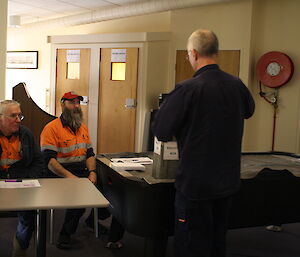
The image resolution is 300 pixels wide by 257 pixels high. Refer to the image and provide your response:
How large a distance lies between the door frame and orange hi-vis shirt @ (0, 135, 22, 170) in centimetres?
309

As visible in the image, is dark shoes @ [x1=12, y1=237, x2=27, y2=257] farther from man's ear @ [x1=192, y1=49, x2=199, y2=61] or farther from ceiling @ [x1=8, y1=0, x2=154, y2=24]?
ceiling @ [x1=8, y1=0, x2=154, y2=24]

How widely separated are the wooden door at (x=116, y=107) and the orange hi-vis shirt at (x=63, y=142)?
2.57 meters

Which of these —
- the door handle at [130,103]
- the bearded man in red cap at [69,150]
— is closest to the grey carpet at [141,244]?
the bearded man in red cap at [69,150]

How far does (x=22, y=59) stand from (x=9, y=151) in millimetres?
5978

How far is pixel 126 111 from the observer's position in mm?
6152

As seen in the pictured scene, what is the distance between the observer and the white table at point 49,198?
201 centimetres

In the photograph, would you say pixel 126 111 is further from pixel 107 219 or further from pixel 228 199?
pixel 228 199

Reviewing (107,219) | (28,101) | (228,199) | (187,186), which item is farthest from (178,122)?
(28,101)

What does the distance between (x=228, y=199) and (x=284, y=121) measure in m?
3.43

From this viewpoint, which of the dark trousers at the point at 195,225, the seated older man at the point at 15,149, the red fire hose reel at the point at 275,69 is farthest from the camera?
the red fire hose reel at the point at 275,69

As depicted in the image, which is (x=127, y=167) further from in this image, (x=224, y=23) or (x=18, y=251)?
(x=224, y=23)

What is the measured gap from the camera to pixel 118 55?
618 centimetres

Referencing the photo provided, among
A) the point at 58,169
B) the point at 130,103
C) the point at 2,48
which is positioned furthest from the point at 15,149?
the point at 130,103

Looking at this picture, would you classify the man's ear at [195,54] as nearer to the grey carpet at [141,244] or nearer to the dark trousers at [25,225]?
the dark trousers at [25,225]
